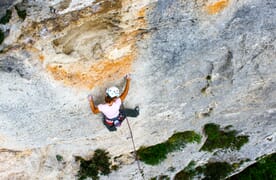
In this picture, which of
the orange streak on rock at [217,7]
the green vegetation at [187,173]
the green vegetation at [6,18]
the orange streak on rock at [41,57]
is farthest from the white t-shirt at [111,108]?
the green vegetation at [187,173]

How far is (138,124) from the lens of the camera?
6258 millimetres

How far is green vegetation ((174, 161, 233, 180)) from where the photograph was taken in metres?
8.37

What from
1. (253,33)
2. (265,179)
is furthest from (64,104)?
(265,179)

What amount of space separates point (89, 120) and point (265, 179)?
606cm

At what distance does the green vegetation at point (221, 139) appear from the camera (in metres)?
7.45

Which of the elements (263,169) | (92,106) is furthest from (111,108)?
(263,169)

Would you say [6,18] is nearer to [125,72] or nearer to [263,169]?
[125,72]

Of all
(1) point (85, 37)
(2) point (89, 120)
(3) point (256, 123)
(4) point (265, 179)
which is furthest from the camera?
(4) point (265, 179)

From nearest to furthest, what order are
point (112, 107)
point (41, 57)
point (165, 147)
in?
point (41, 57) → point (112, 107) → point (165, 147)

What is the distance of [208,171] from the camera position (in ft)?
28.3

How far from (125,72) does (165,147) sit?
2894 mm

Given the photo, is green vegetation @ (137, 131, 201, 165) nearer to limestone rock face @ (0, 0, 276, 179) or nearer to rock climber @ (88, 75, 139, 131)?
limestone rock face @ (0, 0, 276, 179)

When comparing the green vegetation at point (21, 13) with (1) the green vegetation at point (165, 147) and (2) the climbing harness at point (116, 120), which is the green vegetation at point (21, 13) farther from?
(1) the green vegetation at point (165, 147)

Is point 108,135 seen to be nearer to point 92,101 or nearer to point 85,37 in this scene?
point 92,101
